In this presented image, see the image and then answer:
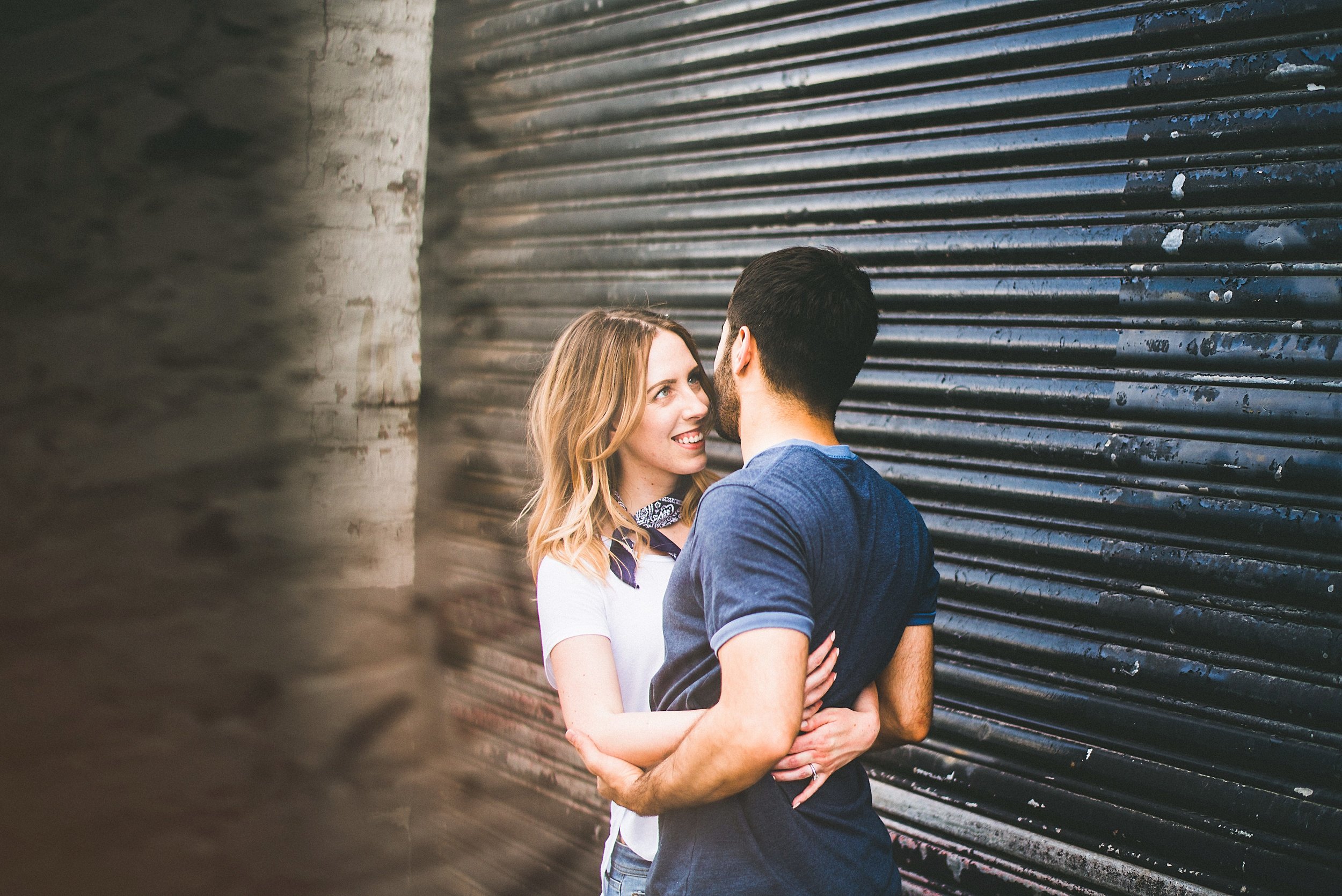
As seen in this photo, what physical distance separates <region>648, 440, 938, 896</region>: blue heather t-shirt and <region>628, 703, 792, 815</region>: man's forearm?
0.31 ft

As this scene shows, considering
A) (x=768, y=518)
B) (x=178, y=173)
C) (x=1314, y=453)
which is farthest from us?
(x=178, y=173)

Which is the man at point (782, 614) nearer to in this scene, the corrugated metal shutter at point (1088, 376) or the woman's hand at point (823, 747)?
the woman's hand at point (823, 747)

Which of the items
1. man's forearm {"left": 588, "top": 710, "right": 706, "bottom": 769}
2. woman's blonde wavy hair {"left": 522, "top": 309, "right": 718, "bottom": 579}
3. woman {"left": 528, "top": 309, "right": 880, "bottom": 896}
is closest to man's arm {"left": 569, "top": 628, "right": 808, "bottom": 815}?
man's forearm {"left": 588, "top": 710, "right": 706, "bottom": 769}

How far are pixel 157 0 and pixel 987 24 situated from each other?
132 inches

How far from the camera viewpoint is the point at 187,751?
356 centimetres

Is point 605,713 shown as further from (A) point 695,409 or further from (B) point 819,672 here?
(A) point 695,409

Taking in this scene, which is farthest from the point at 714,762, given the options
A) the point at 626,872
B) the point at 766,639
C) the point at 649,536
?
the point at 649,536

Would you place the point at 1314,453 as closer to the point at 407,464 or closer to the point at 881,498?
the point at 881,498

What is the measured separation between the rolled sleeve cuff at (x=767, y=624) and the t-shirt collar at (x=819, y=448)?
325mm

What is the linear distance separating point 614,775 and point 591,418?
89 centimetres

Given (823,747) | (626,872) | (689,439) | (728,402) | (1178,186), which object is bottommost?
(626,872)

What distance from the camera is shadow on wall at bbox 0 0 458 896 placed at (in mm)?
3266

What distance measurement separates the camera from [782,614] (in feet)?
4.17

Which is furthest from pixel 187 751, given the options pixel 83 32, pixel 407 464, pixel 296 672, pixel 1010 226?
pixel 1010 226
